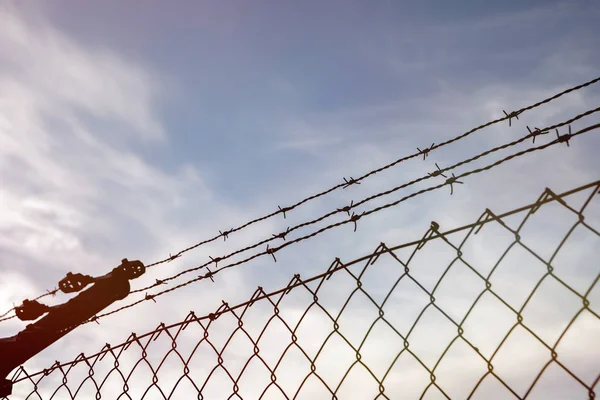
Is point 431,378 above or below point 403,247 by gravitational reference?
below

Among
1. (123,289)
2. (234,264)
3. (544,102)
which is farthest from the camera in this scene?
(123,289)

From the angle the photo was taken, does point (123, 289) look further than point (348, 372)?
Yes

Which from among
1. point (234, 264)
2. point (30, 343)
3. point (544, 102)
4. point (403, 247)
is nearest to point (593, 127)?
point (544, 102)

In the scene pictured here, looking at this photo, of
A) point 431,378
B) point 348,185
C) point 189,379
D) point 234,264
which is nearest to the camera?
point 431,378

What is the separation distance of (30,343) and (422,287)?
342 centimetres

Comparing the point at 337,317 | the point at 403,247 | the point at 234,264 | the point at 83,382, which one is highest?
the point at 234,264

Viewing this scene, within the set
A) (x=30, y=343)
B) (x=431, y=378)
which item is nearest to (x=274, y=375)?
(x=431, y=378)

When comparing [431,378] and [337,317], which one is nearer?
[431,378]

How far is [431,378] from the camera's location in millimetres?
1831

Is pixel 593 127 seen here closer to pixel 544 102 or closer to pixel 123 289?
pixel 544 102

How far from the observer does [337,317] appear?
7.18ft

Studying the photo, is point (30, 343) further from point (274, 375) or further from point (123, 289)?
point (274, 375)

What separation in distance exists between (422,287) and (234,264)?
1649 millimetres

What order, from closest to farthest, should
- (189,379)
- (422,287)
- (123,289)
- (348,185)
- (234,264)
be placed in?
(422,287), (189,379), (348,185), (234,264), (123,289)
